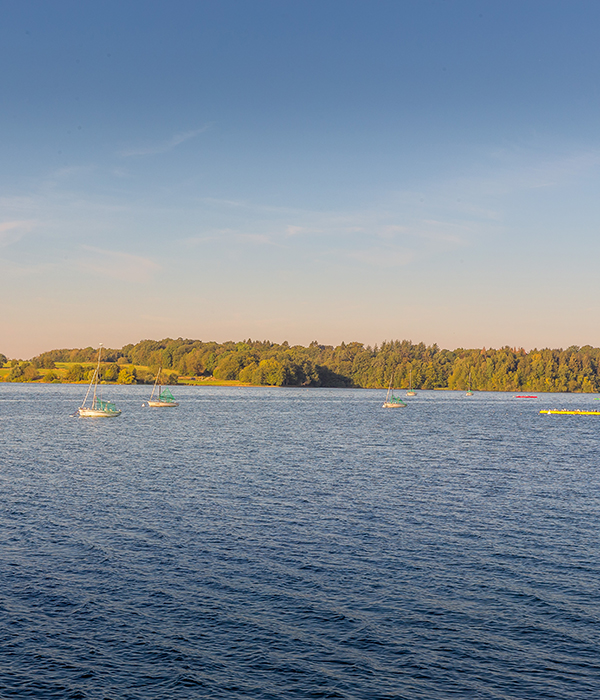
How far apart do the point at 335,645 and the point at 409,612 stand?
5430 mm

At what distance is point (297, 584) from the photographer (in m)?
35.8

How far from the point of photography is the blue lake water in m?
25.7

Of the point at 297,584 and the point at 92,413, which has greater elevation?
the point at 297,584

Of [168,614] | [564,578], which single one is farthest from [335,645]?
[564,578]

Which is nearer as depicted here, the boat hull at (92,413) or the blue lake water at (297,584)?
Answer: the blue lake water at (297,584)

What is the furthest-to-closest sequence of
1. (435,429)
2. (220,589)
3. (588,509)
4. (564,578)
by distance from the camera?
(435,429) → (588,509) → (564,578) → (220,589)

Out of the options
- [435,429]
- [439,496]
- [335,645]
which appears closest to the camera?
[335,645]

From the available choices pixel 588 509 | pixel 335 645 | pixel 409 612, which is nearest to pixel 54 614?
pixel 335 645

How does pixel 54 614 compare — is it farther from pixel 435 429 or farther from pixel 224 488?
pixel 435 429

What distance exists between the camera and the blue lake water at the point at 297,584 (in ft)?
84.3

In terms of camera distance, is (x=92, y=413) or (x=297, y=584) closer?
(x=297, y=584)

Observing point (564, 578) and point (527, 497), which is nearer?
point (564, 578)

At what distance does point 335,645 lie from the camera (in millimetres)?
28391

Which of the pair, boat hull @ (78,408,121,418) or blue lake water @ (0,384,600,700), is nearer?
blue lake water @ (0,384,600,700)
